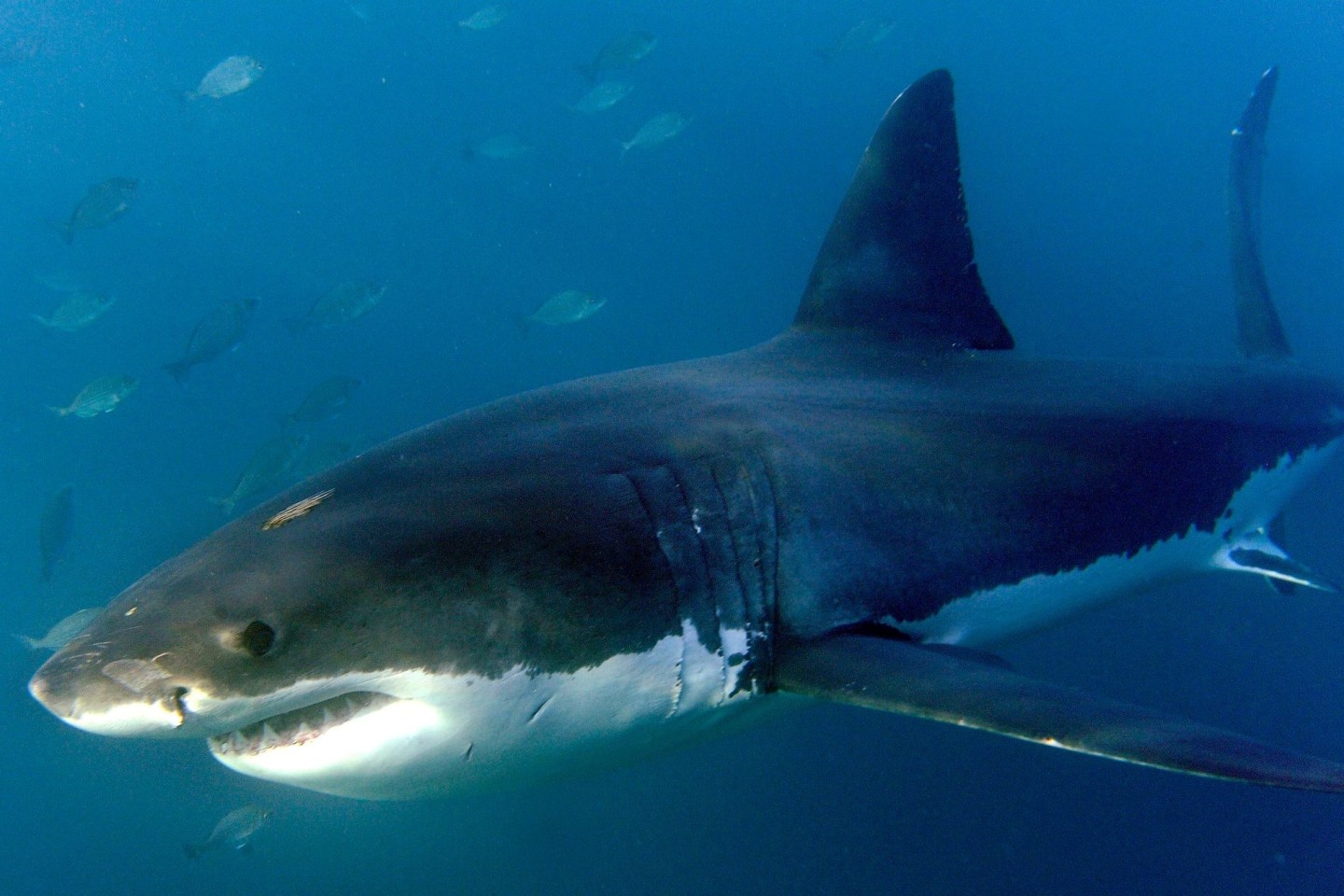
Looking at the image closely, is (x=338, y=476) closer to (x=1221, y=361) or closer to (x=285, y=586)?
(x=285, y=586)

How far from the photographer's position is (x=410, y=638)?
1790 mm

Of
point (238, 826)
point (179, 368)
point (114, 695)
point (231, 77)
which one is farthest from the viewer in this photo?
point (231, 77)

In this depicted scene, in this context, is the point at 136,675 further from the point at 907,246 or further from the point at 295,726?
the point at 907,246

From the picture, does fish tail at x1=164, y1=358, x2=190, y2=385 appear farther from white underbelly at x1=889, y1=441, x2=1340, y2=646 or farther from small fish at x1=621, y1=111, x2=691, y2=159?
white underbelly at x1=889, y1=441, x2=1340, y2=646

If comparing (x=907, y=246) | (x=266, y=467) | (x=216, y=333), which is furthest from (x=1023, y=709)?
(x=216, y=333)

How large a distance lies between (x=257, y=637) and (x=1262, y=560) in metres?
5.33

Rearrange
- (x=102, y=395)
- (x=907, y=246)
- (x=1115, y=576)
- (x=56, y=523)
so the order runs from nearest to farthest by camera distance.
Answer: (x=1115, y=576) < (x=907, y=246) < (x=56, y=523) < (x=102, y=395)

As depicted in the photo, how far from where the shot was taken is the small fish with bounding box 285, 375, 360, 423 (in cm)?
1055

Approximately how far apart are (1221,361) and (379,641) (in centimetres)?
522

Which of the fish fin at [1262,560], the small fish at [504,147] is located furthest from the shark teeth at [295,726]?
the small fish at [504,147]

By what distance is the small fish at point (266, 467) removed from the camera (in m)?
9.02

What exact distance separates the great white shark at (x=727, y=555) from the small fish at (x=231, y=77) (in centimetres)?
1163

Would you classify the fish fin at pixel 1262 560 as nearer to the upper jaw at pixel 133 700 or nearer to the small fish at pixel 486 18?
the upper jaw at pixel 133 700

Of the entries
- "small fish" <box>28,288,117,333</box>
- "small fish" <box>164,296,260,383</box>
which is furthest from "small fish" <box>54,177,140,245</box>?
"small fish" <box>164,296,260,383</box>
